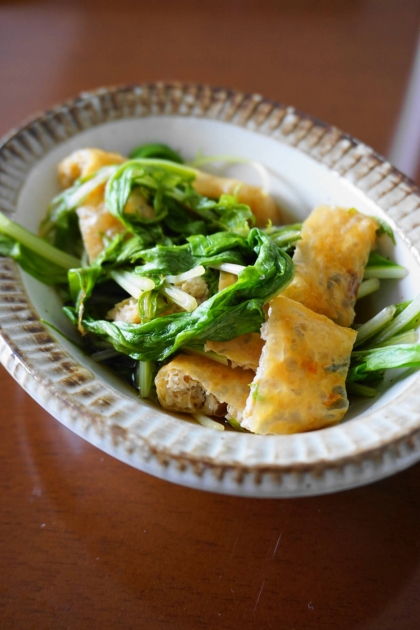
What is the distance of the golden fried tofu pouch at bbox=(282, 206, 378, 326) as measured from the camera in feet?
5.36

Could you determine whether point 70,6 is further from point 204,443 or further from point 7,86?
point 204,443

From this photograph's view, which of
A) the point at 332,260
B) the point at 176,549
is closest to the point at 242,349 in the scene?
the point at 332,260

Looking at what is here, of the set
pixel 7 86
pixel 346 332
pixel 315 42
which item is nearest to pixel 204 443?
pixel 346 332

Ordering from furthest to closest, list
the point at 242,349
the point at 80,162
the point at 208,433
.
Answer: the point at 80,162
the point at 242,349
the point at 208,433

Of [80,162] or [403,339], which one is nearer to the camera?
[403,339]

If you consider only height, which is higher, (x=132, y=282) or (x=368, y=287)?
(x=368, y=287)

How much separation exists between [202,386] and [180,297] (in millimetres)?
267

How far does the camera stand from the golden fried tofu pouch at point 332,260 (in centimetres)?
163

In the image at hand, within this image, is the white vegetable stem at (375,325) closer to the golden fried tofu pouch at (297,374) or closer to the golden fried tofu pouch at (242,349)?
the golden fried tofu pouch at (297,374)

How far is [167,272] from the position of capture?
1653mm

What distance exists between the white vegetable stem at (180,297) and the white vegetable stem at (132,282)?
0.15ft

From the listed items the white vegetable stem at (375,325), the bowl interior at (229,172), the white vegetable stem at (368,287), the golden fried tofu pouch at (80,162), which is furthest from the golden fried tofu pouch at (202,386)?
the golden fried tofu pouch at (80,162)

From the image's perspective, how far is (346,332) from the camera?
1.54m

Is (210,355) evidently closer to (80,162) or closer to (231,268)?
(231,268)
